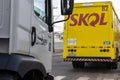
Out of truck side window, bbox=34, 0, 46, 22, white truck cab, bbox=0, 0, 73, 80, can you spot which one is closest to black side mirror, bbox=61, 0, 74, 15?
white truck cab, bbox=0, 0, 73, 80

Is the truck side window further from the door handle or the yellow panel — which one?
the yellow panel

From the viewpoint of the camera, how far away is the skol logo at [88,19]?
17.7 metres

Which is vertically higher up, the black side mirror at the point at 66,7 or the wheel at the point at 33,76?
the black side mirror at the point at 66,7

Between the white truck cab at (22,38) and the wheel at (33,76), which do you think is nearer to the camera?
the white truck cab at (22,38)

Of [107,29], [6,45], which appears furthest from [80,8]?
[6,45]

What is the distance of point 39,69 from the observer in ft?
16.1

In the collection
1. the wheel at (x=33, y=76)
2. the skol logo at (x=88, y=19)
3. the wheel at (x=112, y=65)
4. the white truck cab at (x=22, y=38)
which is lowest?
the wheel at (x=112, y=65)

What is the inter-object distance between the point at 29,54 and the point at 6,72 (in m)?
0.72

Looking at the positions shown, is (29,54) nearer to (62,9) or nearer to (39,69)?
(39,69)

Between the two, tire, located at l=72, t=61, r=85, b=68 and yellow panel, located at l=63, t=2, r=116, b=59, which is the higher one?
yellow panel, located at l=63, t=2, r=116, b=59

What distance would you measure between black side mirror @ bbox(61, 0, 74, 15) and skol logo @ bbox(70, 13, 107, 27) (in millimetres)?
12597

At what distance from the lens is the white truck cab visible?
4.17 metres

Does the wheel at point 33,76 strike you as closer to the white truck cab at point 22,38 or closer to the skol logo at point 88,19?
the white truck cab at point 22,38

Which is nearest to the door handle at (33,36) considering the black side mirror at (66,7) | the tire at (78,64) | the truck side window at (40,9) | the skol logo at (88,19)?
the truck side window at (40,9)
